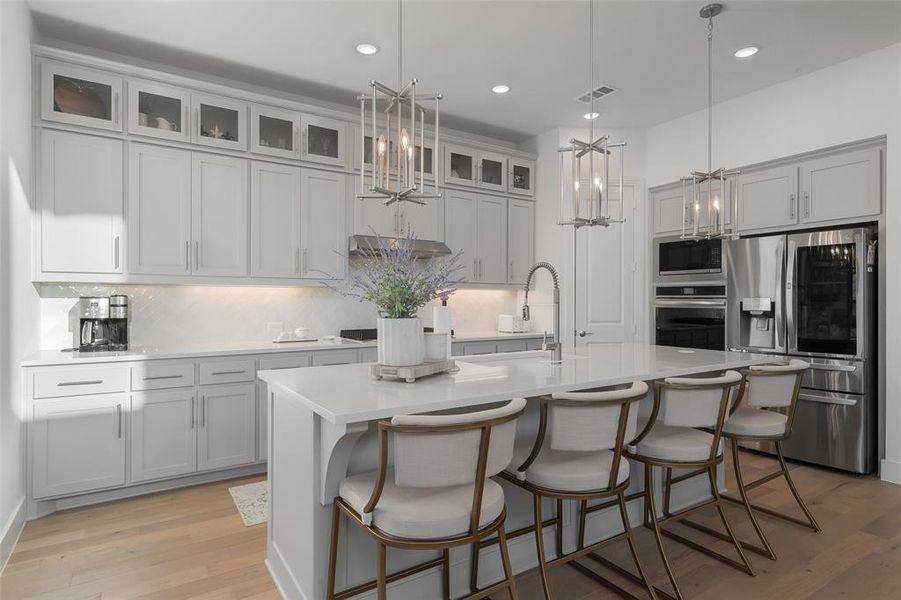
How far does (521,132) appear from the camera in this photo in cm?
529

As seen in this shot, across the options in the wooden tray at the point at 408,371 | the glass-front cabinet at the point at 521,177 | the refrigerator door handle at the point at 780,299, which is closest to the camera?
the wooden tray at the point at 408,371

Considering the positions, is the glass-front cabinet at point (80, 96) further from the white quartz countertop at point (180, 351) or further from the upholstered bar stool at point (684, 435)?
the upholstered bar stool at point (684, 435)

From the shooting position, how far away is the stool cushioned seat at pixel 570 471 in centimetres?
188

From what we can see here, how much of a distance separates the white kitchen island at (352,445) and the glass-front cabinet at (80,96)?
2325mm

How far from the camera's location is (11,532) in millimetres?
2549

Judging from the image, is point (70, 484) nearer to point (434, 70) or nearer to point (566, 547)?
point (566, 547)

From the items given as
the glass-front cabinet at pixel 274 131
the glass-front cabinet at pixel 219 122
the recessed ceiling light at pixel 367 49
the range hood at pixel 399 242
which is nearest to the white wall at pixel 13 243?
the glass-front cabinet at pixel 219 122

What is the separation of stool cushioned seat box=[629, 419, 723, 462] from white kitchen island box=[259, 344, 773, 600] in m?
0.30

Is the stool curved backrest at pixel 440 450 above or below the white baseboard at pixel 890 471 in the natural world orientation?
above

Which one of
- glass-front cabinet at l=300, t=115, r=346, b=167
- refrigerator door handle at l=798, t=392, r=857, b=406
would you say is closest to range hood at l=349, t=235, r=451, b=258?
glass-front cabinet at l=300, t=115, r=346, b=167

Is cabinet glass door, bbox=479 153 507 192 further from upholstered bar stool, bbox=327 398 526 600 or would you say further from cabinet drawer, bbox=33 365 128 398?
upholstered bar stool, bbox=327 398 526 600

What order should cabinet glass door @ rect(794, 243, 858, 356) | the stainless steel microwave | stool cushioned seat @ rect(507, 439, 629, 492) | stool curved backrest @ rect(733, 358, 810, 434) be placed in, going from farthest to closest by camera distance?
1. the stainless steel microwave
2. cabinet glass door @ rect(794, 243, 858, 356)
3. stool curved backrest @ rect(733, 358, 810, 434)
4. stool cushioned seat @ rect(507, 439, 629, 492)

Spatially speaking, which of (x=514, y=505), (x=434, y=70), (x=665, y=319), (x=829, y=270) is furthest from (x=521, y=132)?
(x=514, y=505)

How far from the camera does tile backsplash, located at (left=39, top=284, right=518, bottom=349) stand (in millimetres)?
3457
